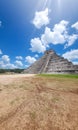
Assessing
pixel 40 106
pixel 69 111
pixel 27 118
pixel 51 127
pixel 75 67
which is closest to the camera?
pixel 51 127

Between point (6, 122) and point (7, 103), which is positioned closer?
point (6, 122)

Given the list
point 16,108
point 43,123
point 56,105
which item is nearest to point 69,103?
point 56,105

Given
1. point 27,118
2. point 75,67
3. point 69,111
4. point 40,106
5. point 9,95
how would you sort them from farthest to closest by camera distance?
point 75,67 → point 9,95 → point 40,106 → point 69,111 → point 27,118

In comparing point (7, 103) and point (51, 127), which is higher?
point (7, 103)

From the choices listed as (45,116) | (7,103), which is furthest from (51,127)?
(7,103)

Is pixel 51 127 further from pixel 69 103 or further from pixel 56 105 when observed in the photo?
pixel 69 103

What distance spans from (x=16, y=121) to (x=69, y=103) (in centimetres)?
386

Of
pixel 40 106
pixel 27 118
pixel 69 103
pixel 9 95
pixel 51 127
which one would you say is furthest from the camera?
pixel 9 95

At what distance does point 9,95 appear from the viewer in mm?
9117

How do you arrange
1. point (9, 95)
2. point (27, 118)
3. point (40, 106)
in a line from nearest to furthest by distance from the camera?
point (27, 118) < point (40, 106) < point (9, 95)

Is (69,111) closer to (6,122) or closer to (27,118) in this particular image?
(27,118)

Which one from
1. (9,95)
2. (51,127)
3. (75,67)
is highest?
(75,67)

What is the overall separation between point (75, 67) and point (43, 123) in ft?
118

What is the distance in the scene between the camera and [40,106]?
24.3 feet
